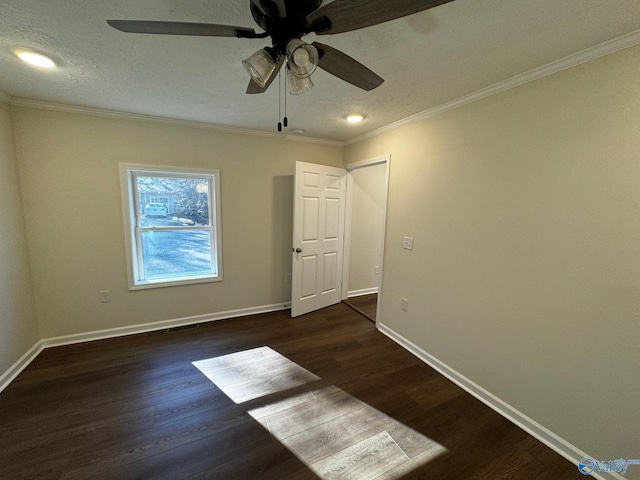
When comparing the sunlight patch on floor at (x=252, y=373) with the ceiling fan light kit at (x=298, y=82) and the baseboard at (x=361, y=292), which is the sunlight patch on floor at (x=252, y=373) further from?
the ceiling fan light kit at (x=298, y=82)

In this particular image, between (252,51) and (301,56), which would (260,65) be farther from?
(252,51)

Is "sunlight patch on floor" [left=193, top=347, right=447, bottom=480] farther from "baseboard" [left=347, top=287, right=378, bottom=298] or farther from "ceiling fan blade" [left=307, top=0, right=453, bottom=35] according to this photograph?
"ceiling fan blade" [left=307, top=0, right=453, bottom=35]

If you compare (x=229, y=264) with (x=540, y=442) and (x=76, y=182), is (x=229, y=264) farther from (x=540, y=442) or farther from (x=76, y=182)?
(x=540, y=442)

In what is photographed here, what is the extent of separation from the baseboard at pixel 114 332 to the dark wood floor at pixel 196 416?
67 mm

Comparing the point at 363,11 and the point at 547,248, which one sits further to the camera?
the point at 547,248

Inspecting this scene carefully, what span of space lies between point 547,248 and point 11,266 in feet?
13.6

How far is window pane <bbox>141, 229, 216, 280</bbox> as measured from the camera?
9.52 ft

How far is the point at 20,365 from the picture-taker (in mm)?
2178

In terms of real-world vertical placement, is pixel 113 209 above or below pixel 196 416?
above

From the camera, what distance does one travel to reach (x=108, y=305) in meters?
2.70

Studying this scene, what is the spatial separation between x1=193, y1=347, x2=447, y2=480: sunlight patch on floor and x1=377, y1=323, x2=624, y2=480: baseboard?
640mm

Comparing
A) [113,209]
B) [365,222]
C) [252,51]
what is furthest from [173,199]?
[365,222]

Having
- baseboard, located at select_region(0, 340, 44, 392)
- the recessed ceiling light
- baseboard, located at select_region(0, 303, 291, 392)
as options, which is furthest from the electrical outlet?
baseboard, located at select_region(0, 340, 44, 392)

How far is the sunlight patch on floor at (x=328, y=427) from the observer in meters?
1.46
